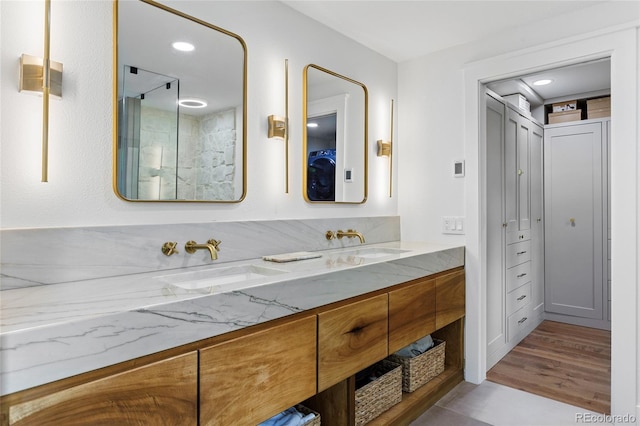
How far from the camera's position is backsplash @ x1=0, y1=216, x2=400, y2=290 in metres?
1.29

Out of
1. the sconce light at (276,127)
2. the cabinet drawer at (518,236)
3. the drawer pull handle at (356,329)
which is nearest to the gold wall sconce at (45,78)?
the sconce light at (276,127)

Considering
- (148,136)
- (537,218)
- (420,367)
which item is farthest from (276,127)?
(537,218)

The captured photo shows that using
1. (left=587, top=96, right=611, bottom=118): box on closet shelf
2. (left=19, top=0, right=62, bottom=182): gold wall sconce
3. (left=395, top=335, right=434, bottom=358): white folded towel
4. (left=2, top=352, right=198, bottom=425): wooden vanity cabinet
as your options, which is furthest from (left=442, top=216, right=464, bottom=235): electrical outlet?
(left=19, top=0, right=62, bottom=182): gold wall sconce

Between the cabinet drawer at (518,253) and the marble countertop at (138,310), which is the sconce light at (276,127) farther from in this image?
the cabinet drawer at (518,253)

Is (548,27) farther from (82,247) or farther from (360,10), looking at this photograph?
(82,247)

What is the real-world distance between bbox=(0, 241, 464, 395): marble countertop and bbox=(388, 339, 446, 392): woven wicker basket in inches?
29.1

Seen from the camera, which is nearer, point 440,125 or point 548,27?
point 548,27

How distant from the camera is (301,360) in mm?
1452

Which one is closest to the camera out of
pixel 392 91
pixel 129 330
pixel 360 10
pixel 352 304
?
pixel 129 330

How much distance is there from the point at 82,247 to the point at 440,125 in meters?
2.31

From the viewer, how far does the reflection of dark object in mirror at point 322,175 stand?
2350 mm

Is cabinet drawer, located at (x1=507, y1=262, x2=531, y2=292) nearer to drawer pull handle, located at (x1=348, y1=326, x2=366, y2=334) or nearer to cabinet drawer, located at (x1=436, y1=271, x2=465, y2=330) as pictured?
cabinet drawer, located at (x1=436, y1=271, x2=465, y2=330)

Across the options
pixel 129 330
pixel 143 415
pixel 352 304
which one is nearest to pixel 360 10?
pixel 352 304

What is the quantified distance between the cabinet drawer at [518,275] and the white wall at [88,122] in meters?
2.06
